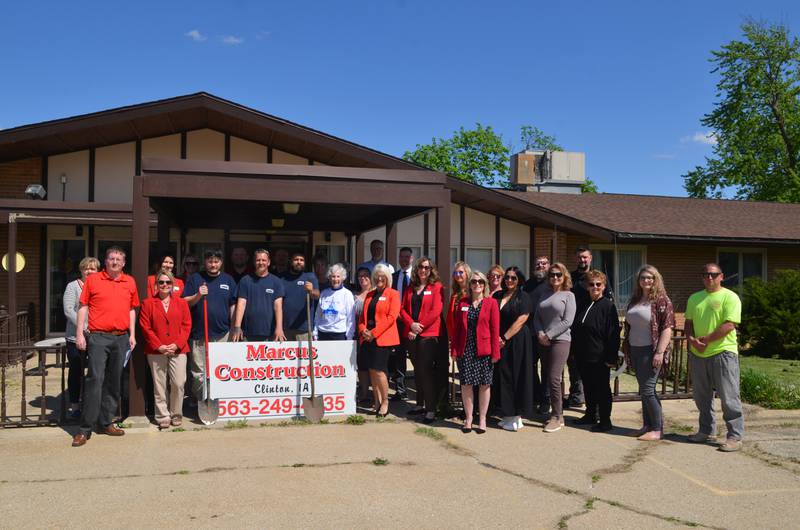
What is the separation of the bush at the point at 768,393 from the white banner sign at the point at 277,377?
512 centimetres

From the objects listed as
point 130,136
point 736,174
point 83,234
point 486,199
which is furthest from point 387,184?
point 736,174

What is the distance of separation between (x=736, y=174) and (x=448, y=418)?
32445 millimetres

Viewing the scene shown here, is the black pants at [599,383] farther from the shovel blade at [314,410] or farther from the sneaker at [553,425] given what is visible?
the shovel blade at [314,410]

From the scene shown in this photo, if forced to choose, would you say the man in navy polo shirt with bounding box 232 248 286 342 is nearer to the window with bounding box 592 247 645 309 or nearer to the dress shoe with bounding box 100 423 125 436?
the dress shoe with bounding box 100 423 125 436

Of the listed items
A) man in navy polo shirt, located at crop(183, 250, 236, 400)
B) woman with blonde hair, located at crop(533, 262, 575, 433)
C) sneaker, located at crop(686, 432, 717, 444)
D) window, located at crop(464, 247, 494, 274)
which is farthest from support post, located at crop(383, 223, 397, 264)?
sneaker, located at crop(686, 432, 717, 444)

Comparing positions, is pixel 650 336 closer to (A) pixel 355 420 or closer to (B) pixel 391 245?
(A) pixel 355 420

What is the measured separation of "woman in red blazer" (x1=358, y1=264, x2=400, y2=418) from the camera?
23.6 feet

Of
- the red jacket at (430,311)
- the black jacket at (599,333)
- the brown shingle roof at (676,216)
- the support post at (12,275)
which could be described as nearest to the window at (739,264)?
the brown shingle roof at (676,216)

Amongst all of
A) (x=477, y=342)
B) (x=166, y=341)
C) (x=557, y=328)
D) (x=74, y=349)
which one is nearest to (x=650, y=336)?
(x=557, y=328)

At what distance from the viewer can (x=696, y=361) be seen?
6.54m

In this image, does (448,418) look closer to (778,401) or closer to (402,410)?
(402,410)

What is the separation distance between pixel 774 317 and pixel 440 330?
928 cm

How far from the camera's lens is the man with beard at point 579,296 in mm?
7188

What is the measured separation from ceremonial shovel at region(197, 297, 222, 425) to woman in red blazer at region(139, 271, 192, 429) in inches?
8.2
